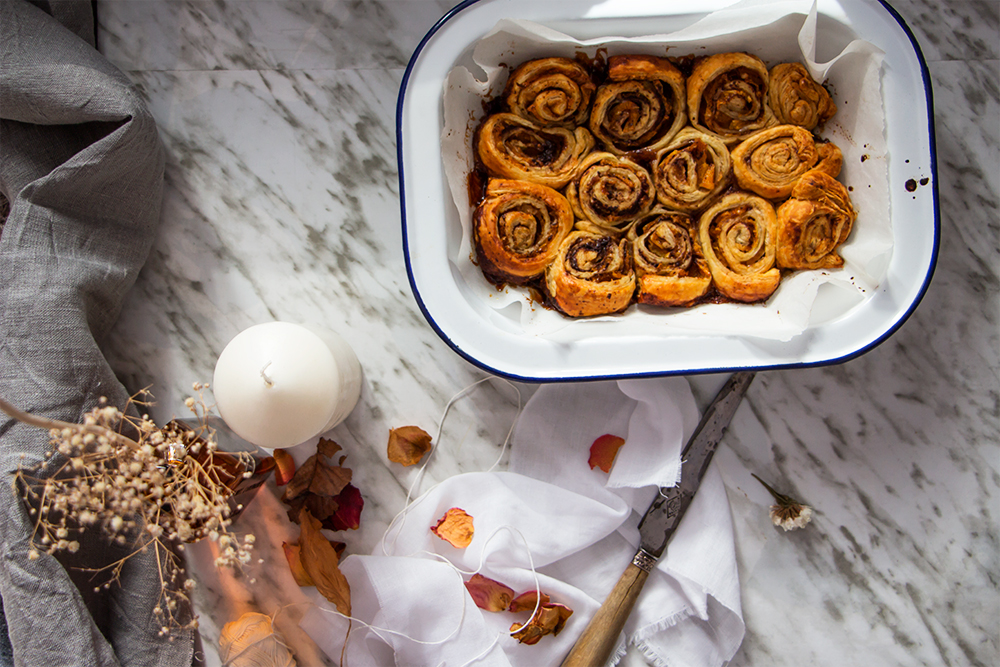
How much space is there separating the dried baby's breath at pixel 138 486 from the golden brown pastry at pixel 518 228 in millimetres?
566

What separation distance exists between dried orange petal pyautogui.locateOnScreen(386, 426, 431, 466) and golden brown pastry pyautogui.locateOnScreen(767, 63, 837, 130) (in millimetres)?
982

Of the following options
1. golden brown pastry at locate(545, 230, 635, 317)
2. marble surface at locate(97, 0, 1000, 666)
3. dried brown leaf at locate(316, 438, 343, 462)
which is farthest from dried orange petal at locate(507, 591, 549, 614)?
golden brown pastry at locate(545, 230, 635, 317)

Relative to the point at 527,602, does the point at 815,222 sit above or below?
above

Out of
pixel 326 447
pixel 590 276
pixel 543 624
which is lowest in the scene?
pixel 543 624

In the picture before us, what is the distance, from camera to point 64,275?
1.31 metres

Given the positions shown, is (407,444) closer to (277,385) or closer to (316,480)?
(316,480)

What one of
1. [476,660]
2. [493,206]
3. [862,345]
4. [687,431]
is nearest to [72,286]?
[493,206]

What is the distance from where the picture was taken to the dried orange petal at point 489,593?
4.65 feet

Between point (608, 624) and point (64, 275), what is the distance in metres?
1.29

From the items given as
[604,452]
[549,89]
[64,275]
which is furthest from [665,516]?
[64,275]

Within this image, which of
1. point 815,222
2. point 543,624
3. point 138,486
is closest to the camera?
point 138,486

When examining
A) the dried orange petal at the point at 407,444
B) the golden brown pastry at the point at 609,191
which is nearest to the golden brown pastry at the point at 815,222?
the golden brown pastry at the point at 609,191

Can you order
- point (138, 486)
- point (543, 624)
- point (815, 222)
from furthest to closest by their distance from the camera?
point (543, 624), point (815, 222), point (138, 486)

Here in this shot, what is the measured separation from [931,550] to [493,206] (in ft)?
3.91
